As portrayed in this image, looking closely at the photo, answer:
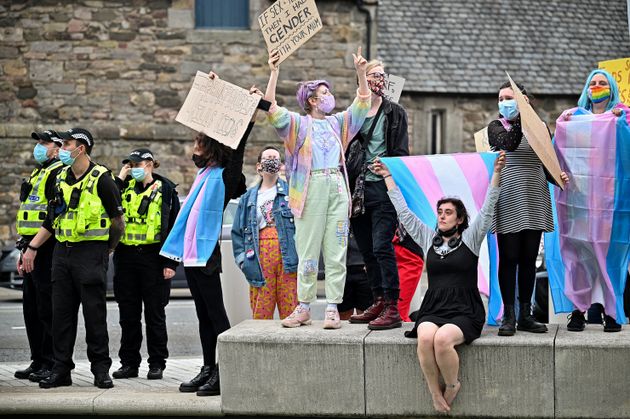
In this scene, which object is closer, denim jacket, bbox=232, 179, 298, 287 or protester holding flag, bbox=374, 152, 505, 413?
protester holding flag, bbox=374, 152, 505, 413

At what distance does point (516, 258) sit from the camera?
334 inches

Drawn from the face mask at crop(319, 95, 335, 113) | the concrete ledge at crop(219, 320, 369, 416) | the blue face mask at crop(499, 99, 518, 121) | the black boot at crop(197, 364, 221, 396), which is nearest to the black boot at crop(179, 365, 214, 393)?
the black boot at crop(197, 364, 221, 396)

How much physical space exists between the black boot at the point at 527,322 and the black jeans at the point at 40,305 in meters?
3.75

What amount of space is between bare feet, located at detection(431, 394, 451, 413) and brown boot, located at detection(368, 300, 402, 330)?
756mm

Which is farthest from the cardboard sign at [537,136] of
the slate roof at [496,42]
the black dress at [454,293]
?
the slate roof at [496,42]

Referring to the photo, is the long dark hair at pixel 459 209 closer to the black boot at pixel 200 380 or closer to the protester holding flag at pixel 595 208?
the protester holding flag at pixel 595 208

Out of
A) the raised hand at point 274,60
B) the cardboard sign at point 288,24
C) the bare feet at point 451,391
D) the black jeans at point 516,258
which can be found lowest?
the bare feet at point 451,391

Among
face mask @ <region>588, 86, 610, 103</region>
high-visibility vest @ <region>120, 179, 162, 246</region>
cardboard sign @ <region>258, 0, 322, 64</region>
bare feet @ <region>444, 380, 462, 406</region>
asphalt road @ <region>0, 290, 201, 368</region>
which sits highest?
cardboard sign @ <region>258, 0, 322, 64</region>

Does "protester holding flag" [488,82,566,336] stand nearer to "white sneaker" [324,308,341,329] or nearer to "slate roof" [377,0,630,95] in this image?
"white sneaker" [324,308,341,329]

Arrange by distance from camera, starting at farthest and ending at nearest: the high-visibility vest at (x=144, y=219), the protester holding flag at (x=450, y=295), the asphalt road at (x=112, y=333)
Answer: the asphalt road at (x=112, y=333)
the high-visibility vest at (x=144, y=219)
the protester holding flag at (x=450, y=295)

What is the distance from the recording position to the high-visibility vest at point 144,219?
9.84 m

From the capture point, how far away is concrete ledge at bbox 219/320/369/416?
830 centimetres

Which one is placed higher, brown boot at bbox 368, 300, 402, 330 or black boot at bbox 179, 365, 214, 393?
brown boot at bbox 368, 300, 402, 330

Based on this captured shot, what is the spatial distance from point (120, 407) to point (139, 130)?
14161mm
